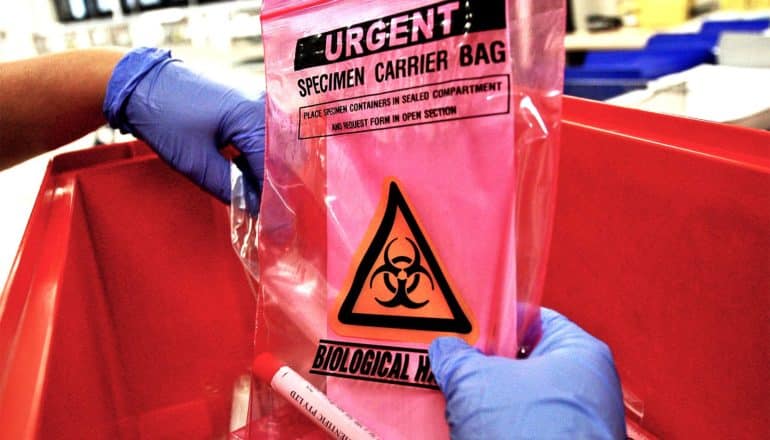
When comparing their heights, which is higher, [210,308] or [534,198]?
[534,198]

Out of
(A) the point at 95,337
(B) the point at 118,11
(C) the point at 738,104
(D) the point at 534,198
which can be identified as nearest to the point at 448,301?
(D) the point at 534,198

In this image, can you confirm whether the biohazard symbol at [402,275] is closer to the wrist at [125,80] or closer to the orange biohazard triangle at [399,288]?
the orange biohazard triangle at [399,288]

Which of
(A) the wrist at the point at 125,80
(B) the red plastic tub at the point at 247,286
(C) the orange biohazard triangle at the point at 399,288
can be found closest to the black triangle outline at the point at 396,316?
(C) the orange biohazard triangle at the point at 399,288

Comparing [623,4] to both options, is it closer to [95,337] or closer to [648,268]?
[648,268]

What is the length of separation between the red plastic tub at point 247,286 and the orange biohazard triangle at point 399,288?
0.22m

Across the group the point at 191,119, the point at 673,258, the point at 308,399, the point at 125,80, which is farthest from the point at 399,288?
the point at 125,80

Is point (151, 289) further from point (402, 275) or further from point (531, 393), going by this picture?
point (531, 393)

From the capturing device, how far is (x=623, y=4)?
379 cm

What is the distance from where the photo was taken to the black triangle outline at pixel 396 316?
1.41 ft

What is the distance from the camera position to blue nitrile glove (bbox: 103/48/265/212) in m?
0.78

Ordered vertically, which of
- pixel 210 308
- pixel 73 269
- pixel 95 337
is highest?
pixel 73 269

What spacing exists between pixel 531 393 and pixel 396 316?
12 centimetres

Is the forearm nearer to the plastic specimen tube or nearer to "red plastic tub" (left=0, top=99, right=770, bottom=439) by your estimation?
"red plastic tub" (left=0, top=99, right=770, bottom=439)

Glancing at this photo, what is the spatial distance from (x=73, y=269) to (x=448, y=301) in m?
0.39
